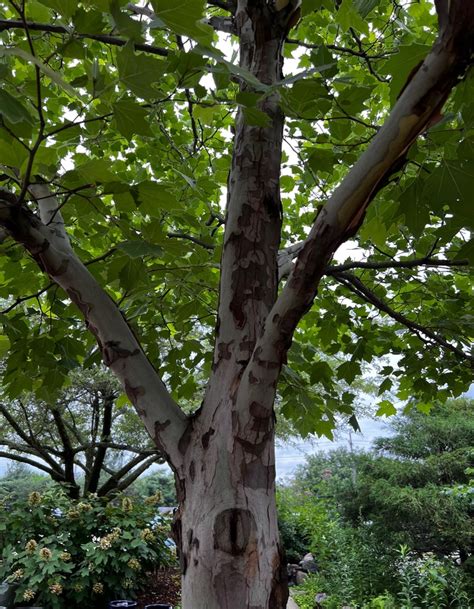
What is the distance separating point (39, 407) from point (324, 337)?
258 inches

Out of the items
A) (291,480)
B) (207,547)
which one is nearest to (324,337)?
(207,547)

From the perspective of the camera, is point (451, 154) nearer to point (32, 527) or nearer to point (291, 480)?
point (32, 527)

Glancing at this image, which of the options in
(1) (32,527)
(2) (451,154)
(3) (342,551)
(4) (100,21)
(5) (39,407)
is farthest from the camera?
(5) (39,407)

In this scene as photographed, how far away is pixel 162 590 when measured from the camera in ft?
16.8

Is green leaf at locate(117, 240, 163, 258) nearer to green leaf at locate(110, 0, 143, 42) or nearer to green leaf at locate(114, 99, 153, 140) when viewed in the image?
green leaf at locate(114, 99, 153, 140)

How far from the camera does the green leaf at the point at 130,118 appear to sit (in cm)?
70

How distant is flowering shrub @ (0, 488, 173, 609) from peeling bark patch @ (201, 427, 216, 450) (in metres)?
4.05

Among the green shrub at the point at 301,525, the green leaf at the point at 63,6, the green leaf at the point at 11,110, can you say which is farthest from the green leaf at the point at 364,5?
the green shrub at the point at 301,525

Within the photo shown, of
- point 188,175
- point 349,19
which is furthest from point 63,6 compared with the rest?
point 188,175

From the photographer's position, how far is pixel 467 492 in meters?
4.94

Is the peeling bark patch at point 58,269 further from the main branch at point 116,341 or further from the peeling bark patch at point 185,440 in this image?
the peeling bark patch at point 185,440

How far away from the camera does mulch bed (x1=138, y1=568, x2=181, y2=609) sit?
487 centimetres

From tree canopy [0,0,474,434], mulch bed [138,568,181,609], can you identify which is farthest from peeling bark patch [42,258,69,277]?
mulch bed [138,568,181,609]

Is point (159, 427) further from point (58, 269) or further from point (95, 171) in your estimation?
point (95, 171)
